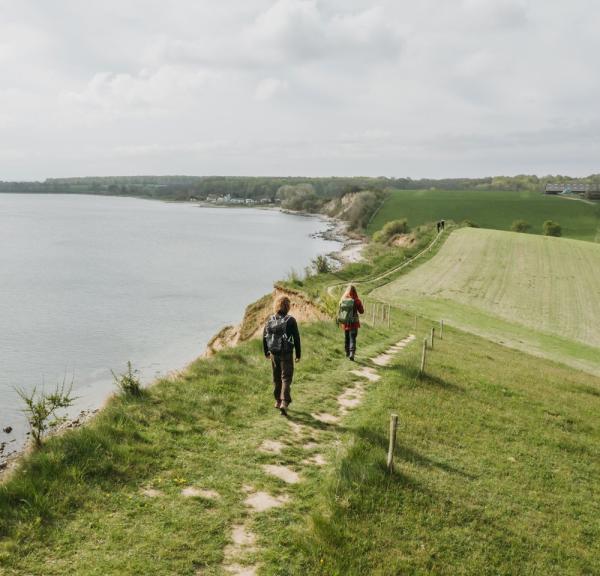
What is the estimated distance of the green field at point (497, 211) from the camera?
381ft

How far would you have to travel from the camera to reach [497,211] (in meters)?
132

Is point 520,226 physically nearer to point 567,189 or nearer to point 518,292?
point 567,189

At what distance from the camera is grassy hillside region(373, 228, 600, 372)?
3531 cm

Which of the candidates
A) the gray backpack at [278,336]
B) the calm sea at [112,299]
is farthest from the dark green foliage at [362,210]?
the gray backpack at [278,336]

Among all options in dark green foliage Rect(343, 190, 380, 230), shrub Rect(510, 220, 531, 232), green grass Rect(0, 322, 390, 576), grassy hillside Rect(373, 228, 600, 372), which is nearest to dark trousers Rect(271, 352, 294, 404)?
green grass Rect(0, 322, 390, 576)

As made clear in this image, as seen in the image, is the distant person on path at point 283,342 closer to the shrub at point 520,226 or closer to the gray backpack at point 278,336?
the gray backpack at point 278,336

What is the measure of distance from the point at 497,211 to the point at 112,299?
356 ft

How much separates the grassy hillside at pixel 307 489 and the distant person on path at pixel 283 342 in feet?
2.72

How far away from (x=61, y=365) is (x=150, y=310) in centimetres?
1674

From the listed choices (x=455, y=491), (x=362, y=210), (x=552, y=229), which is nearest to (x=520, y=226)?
(x=552, y=229)

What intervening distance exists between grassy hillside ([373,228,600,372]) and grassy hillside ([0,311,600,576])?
21901 millimetres

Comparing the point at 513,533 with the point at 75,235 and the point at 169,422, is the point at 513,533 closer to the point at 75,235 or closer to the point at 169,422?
the point at 169,422

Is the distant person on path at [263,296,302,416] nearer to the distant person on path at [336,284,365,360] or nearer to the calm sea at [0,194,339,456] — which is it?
the distant person on path at [336,284,365,360]

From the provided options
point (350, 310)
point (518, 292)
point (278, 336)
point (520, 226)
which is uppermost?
point (520, 226)
